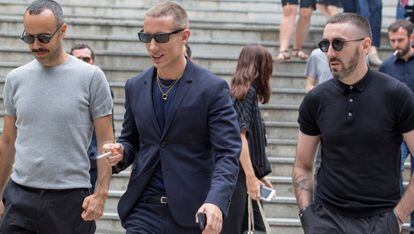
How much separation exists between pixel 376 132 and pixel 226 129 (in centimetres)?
80

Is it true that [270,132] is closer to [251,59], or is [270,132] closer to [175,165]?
[251,59]

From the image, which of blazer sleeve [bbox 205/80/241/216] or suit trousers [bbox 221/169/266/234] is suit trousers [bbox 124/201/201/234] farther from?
suit trousers [bbox 221/169/266/234]

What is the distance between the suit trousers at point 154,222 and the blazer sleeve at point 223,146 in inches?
12.6

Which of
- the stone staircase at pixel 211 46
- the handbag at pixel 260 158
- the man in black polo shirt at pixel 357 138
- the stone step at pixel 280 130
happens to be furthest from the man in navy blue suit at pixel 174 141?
the stone step at pixel 280 130

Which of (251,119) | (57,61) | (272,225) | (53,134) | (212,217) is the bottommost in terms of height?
(272,225)

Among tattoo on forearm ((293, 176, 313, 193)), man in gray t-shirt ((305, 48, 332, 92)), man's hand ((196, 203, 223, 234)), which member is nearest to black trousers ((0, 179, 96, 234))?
man's hand ((196, 203, 223, 234))

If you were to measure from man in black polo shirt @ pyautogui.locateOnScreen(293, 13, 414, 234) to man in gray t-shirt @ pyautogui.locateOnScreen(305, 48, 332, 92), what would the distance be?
15.0 feet

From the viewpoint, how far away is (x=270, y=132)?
1146 cm

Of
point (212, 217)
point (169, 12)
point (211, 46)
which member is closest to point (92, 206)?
point (212, 217)

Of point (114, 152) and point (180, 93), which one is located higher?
point (180, 93)

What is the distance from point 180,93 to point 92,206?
32.9 inches

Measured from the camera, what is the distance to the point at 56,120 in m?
5.96

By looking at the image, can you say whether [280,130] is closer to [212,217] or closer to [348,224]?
[348,224]

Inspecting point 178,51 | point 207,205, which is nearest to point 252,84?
point 178,51
